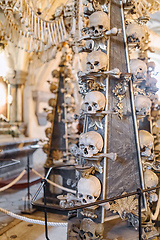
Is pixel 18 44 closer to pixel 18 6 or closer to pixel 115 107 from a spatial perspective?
pixel 18 6

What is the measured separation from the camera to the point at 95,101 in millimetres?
2037

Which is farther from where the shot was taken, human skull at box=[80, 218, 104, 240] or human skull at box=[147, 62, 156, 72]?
human skull at box=[147, 62, 156, 72]

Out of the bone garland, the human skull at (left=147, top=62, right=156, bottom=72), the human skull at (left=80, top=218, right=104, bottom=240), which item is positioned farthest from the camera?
the human skull at (left=147, top=62, right=156, bottom=72)

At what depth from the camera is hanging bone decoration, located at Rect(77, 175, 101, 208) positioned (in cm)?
196

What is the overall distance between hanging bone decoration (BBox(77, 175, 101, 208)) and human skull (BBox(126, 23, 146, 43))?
1.15 meters

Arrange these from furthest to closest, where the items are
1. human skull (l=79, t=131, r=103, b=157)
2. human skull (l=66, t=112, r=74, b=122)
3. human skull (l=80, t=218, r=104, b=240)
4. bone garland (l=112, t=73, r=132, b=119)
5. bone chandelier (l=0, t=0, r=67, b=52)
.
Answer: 1. human skull (l=66, t=112, r=74, b=122)
2. bone chandelier (l=0, t=0, r=67, b=52)
3. bone garland (l=112, t=73, r=132, b=119)
4. human skull (l=79, t=131, r=103, b=157)
5. human skull (l=80, t=218, r=104, b=240)

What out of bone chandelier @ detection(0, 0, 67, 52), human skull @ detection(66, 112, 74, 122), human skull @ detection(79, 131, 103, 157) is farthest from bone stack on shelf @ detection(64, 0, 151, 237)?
human skull @ detection(66, 112, 74, 122)

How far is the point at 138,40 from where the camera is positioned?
2.26m

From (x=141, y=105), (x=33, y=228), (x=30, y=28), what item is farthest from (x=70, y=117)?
(x=141, y=105)

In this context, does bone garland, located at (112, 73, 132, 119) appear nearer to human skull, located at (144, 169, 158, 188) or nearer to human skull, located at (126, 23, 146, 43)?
human skull, located at (126, 23, 146, 43)

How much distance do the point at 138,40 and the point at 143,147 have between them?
867 millimetres

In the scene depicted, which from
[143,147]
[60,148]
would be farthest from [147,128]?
[60,148]

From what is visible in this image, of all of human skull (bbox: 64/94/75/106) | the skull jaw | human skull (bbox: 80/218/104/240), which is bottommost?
human skull (bbox: 80/218/104/240)

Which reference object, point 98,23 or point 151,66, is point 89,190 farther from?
point 151,66
